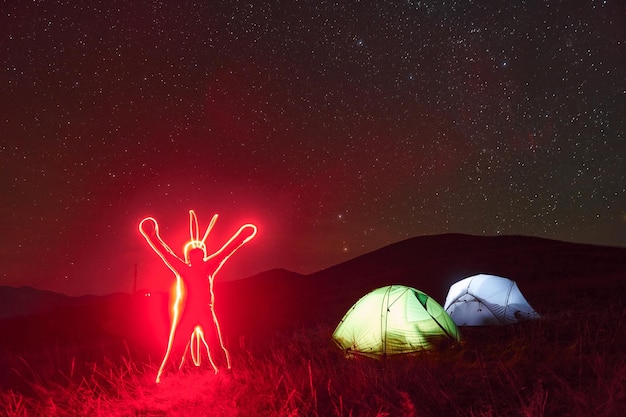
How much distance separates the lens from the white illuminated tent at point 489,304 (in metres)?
15.9

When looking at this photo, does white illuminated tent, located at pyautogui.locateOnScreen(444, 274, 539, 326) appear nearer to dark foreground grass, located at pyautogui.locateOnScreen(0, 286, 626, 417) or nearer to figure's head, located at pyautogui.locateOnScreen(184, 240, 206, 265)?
dark foreground grass, located at pyautogui.locateOnScreen(0, 286, 626, 417)

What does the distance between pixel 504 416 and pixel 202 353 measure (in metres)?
5.39

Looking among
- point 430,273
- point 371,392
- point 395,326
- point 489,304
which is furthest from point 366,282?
point 371,392

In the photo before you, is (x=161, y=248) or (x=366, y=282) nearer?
(x=161, y=248)

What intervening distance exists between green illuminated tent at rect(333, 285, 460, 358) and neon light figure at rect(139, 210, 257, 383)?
13.5 feet

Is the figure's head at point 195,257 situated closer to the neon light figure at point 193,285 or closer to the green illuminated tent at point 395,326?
the neon light figure at point 193,285

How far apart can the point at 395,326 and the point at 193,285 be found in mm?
5020

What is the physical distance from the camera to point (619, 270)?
122 ft

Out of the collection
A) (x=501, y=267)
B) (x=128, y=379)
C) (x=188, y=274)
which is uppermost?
(x=501, y=267)

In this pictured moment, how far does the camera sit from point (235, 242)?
8562mm

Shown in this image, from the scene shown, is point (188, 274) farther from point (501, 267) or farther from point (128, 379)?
point (501, 267)

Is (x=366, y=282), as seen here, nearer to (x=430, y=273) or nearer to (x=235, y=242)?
(x=430, y=273)

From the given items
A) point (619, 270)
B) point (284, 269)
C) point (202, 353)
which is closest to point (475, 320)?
point (202, 353)

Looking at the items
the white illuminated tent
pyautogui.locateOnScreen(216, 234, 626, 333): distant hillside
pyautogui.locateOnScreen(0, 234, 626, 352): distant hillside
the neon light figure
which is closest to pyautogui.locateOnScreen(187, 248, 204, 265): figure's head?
the neon light figure
